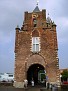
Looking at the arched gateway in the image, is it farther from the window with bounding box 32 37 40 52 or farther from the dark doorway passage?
the dark doorway passage

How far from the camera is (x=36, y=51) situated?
37.0m

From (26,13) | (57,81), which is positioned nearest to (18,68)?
(57,81)

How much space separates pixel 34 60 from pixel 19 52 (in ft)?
10.0

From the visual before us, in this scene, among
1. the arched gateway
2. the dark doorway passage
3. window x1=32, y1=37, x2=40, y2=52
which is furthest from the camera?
the dark doorway passage

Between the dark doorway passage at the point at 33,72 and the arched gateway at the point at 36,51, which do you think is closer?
the arched gateway at the point at 36,51

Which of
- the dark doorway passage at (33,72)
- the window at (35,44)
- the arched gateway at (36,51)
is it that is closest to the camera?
the arched gateway at (36,51)

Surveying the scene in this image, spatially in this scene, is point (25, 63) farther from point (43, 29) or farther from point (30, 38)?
point (43, 29)

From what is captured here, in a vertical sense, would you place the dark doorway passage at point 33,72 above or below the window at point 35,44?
below

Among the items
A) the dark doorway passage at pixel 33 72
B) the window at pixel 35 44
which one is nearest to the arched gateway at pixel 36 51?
the window at pixel 35 44

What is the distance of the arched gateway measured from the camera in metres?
36.2

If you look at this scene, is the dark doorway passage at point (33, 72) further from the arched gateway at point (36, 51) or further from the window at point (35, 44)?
the window at point (35, 44)

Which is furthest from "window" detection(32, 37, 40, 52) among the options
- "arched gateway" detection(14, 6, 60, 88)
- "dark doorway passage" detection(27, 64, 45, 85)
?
"dark doorway passage" detection(27, 64, 45, 85)

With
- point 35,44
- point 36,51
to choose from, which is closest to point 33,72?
point 36,51

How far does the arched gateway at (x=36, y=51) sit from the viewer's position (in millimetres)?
36156
